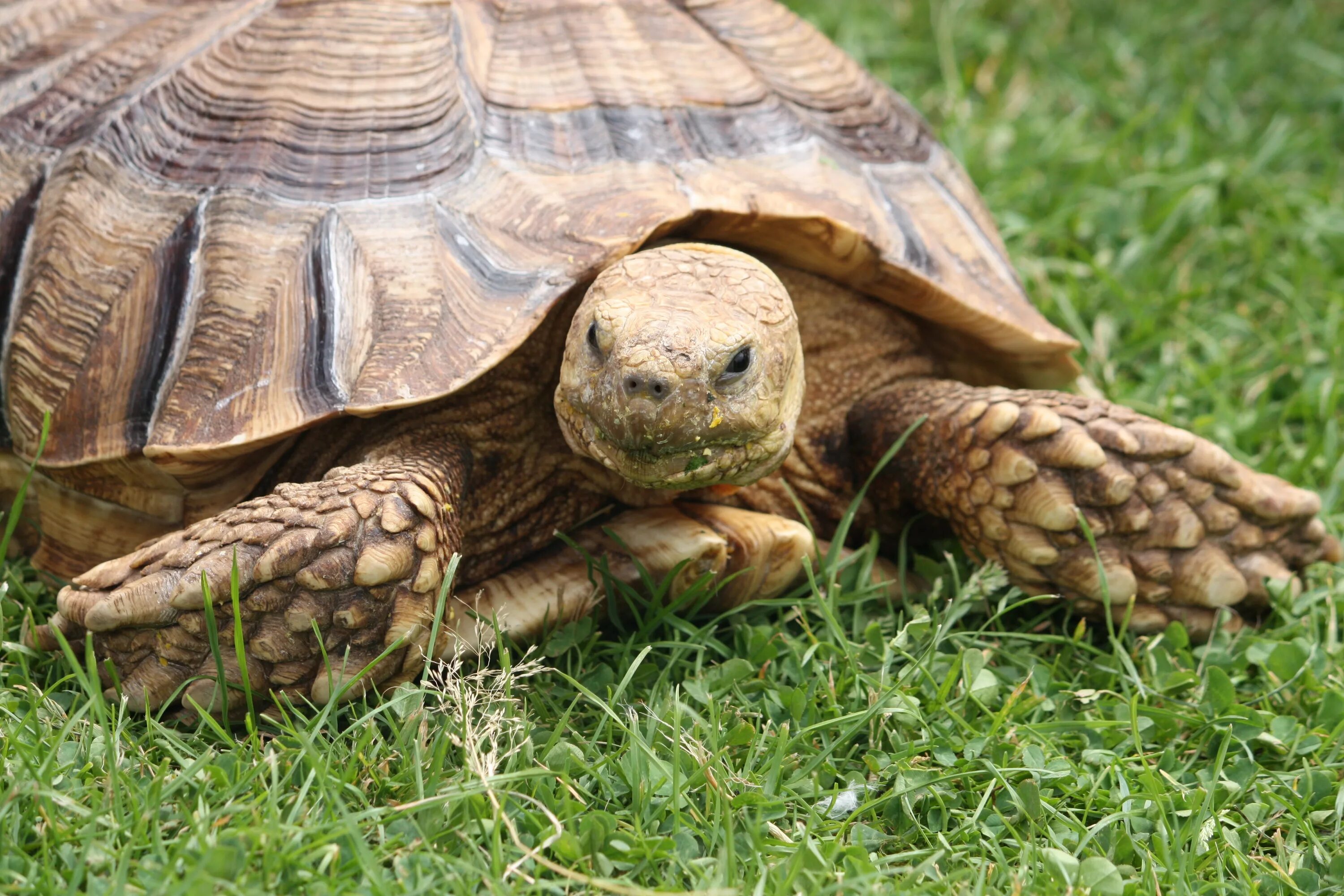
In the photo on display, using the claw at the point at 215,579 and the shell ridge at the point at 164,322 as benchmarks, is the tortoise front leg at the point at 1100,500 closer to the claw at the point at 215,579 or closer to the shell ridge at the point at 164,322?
the claw at the point at 215,579

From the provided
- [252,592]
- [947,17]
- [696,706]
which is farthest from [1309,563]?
[947,17]

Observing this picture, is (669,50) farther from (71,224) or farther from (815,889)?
(815,889)

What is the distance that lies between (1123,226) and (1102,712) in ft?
7.72

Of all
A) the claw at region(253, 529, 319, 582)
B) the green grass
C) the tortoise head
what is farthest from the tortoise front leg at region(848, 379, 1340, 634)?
the claw at region(253, 529, 319, 582)

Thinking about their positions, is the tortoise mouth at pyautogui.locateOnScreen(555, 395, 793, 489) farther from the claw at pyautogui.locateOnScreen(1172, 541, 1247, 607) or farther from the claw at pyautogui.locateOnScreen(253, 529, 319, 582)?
the claw at pyautogui.locateOnScreen(1172, 541, 1247, 607)

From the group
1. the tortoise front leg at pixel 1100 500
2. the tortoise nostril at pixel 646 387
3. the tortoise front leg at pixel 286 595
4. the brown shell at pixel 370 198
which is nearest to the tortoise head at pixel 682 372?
the tortoise nostril at pixel 646 387

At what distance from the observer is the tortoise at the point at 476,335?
2236 mm

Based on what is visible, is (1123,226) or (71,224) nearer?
(71,224)

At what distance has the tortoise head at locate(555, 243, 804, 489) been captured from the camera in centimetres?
215

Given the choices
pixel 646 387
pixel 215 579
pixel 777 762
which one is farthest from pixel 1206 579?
pixel 215 579

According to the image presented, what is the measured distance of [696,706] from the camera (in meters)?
2.36

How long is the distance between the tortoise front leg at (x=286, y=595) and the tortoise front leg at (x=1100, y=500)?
1.12m

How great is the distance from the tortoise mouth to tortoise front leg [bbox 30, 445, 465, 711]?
30 centimetres

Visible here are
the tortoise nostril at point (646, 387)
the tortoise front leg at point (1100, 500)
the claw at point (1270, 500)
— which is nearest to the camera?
the tortoise nostril at point (646, 387)
